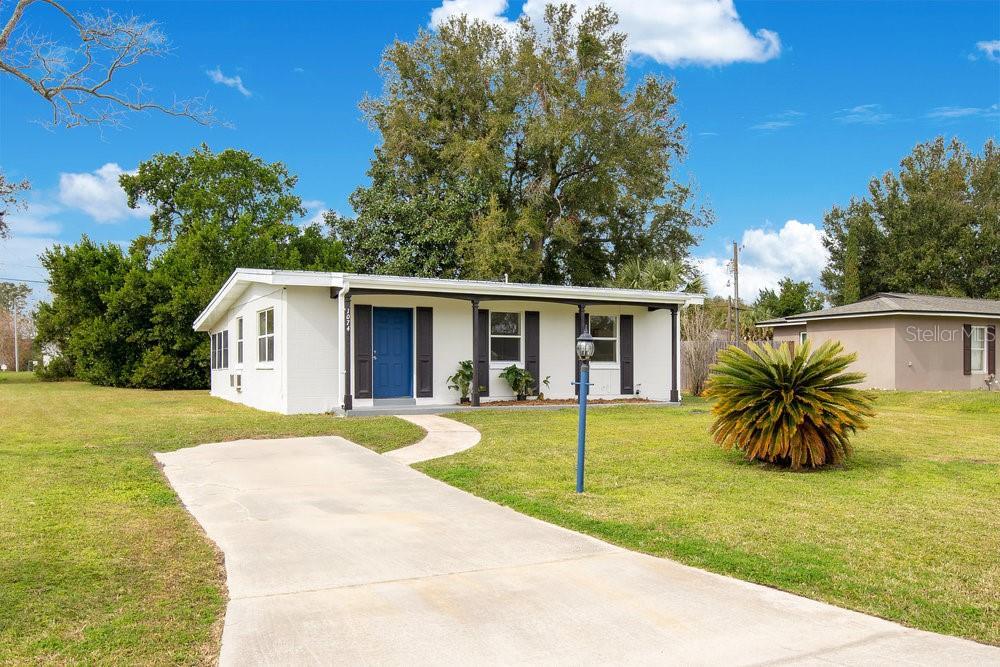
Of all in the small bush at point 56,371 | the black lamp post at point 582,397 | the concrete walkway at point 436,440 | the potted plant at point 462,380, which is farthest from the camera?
the small bush at point 56,371

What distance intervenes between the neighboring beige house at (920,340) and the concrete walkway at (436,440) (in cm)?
1293

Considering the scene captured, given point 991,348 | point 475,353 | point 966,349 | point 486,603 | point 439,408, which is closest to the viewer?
point 486,603

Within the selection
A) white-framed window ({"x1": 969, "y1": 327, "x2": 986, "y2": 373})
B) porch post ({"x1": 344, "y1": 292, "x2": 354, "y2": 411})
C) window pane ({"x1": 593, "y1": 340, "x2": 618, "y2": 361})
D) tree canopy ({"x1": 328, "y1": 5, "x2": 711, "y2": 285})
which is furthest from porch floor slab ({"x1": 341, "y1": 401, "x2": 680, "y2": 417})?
tree canopy ({"x1": 328, "y1": 5, "x2": 711, "y2": 285})

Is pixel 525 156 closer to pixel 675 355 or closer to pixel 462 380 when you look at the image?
pixel 675 355

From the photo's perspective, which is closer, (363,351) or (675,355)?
(363,351)

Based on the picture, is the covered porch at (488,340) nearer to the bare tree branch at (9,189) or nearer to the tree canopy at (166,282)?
the bare tree branch at (9,189)

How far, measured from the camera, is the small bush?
36.4 meters

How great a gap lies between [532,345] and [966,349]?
1415 centimetres

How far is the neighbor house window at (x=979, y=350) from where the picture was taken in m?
22.5

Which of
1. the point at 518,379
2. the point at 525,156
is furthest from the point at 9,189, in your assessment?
the point at 525,156

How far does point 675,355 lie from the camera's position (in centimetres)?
1831

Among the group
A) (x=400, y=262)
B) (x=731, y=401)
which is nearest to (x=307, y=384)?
(x=731, y=401)

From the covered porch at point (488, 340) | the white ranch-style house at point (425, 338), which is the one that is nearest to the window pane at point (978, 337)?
the white ranch-style house at point (425, 338)

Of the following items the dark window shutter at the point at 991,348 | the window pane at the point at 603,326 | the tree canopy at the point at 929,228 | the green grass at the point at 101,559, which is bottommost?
the green grass at the point at 101,559
